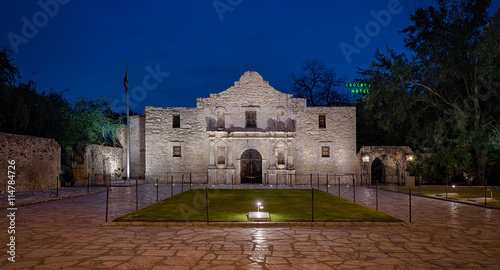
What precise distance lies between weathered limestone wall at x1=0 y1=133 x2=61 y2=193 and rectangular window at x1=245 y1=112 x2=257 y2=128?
14054mm

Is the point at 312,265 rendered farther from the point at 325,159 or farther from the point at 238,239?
the point at 325,159

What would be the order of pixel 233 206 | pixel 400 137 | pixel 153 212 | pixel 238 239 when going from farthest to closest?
pixel 400 137
pixel 233 206
pixel 153 212
pixel 238 239

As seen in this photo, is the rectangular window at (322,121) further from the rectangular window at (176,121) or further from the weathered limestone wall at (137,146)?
the weathered limestone wall at (137,146)

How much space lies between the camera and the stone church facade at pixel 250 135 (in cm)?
2794

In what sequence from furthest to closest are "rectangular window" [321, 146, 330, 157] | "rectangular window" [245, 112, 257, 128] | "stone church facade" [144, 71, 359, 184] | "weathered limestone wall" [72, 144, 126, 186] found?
"rectangular window" [245, 112, 257, 128]
"rectangular window" [321, 146, 330, 157]
"stone church facade" [144, 71, 359, 184]
"weathered limestone wall" [72, 144, 126, 186]

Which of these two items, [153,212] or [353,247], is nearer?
[353,247]

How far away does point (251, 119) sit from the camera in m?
28.8

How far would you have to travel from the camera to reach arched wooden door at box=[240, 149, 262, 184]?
28.5 metres

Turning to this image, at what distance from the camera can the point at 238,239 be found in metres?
7.44

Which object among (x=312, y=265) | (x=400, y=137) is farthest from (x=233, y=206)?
(x=400, y=137)

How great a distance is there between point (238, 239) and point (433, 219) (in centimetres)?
630

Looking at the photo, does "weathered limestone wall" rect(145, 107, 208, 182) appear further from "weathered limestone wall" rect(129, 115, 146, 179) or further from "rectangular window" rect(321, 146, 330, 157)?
"rectangular window" rect(321, 146, 330, 157)

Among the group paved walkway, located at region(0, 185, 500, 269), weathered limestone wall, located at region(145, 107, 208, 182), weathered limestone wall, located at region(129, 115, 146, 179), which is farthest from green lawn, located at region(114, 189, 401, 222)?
weathered limestone wall, located at region(129, 115, 146, 179)

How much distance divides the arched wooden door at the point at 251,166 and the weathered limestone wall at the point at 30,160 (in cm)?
1355
